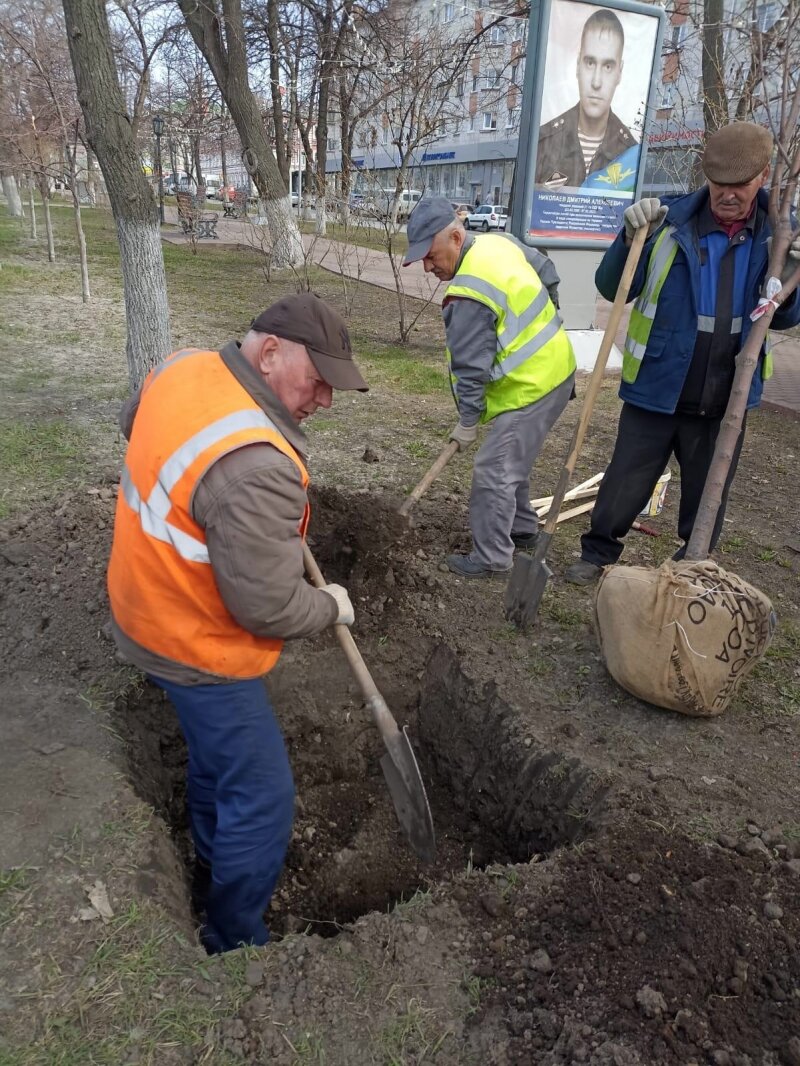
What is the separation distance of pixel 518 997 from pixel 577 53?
27.0 ft

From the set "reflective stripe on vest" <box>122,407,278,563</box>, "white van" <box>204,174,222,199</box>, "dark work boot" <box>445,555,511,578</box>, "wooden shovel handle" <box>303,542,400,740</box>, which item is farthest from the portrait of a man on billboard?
"white van" <box>204,174,222,199</box>

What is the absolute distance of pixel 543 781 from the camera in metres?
2.80

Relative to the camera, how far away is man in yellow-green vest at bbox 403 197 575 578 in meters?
3.47

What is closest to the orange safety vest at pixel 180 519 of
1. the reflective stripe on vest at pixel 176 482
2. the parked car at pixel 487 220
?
the reflective stripe on vest at pixel 176 482

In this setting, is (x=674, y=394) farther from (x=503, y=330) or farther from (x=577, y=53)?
(x=577, y=53)

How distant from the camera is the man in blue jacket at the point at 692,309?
300cm

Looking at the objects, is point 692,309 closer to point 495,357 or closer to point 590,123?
point 495,357

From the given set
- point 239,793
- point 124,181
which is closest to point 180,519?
point 239,793

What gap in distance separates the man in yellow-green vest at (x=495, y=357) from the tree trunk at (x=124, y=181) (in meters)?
2.73

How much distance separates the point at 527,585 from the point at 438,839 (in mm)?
1168

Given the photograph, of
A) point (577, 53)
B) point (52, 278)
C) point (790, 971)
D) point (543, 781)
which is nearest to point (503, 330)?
point (543, 781)

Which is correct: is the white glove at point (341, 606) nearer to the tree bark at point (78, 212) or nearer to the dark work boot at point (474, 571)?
the dark work boot at point (474, 571)

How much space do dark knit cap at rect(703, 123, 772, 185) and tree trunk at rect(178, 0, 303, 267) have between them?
1271 cm

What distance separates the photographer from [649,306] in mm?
→ 3371
